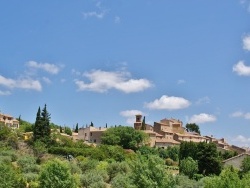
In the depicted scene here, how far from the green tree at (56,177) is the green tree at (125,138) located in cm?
5926

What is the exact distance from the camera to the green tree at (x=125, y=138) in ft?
337

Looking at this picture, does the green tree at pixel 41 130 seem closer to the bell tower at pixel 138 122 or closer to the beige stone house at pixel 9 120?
the beige stone house at pixel 9 120

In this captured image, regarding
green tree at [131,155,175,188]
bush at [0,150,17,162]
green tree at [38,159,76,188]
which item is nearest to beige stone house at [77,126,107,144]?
bush at [0,150,17,162]

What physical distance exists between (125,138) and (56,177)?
201 ft

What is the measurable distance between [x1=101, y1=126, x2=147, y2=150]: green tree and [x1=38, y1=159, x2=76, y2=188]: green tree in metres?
59.3

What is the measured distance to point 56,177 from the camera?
42.3m

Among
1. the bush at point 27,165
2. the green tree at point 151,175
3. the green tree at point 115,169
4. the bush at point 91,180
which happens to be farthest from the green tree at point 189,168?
the green tree at point 151,175

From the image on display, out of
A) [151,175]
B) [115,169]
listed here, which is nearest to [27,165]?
[115,169]

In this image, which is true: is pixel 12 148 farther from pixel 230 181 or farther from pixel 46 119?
pixel 230 181

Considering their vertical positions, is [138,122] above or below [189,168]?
above

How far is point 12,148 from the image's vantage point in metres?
75.6

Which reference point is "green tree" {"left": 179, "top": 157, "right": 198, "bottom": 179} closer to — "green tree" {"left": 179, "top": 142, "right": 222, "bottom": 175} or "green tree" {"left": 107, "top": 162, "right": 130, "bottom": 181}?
"green tree" {"left": 179, "top": 142, "right": 222, "bottom": 175}

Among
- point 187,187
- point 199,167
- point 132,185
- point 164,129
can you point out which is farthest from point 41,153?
point 164,129

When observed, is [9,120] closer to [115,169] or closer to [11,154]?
[11,154]
